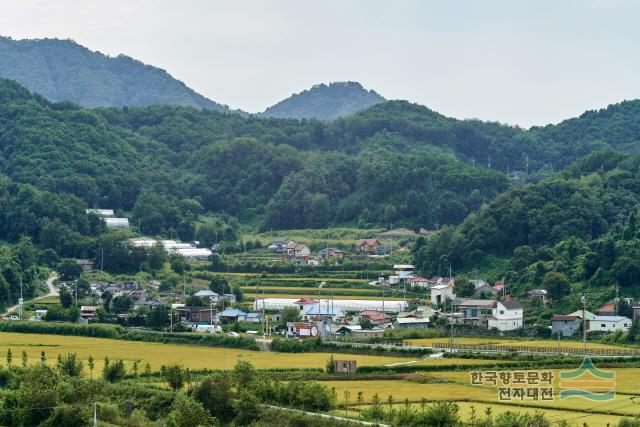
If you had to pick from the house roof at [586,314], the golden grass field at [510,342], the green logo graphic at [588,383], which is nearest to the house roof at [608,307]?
the house roof at [586,314]

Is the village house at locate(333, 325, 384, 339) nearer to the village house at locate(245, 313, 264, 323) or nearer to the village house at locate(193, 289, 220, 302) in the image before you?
the village house at locate(245, 313, 264, 323)

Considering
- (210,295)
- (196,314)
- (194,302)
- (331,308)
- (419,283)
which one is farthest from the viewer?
(419,283)

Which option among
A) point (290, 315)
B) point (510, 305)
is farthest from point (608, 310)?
point (290, 315)

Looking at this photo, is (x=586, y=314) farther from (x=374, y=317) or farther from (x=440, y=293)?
(x=440, y=293)

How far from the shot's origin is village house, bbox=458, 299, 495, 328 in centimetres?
4931

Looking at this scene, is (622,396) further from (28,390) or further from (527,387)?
(28,390)

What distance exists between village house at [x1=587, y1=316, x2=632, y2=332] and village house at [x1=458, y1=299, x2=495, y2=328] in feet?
15.9

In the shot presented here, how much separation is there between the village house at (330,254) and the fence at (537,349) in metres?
27.1

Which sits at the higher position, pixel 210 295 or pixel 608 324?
pixel 210 295

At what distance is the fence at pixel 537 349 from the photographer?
38.9m

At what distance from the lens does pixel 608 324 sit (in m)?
45.0

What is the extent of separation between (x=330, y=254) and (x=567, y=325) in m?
26.0

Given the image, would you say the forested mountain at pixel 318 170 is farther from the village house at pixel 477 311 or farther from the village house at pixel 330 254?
the village house at pixel 477 311

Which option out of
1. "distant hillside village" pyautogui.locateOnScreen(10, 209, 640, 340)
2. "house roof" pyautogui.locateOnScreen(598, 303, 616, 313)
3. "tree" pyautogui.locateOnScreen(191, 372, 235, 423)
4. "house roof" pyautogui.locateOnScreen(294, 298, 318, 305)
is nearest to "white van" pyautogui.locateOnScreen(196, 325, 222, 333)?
"distant hillside village" pyautogui.locateOnScreen(10, 209, 640, 340)
